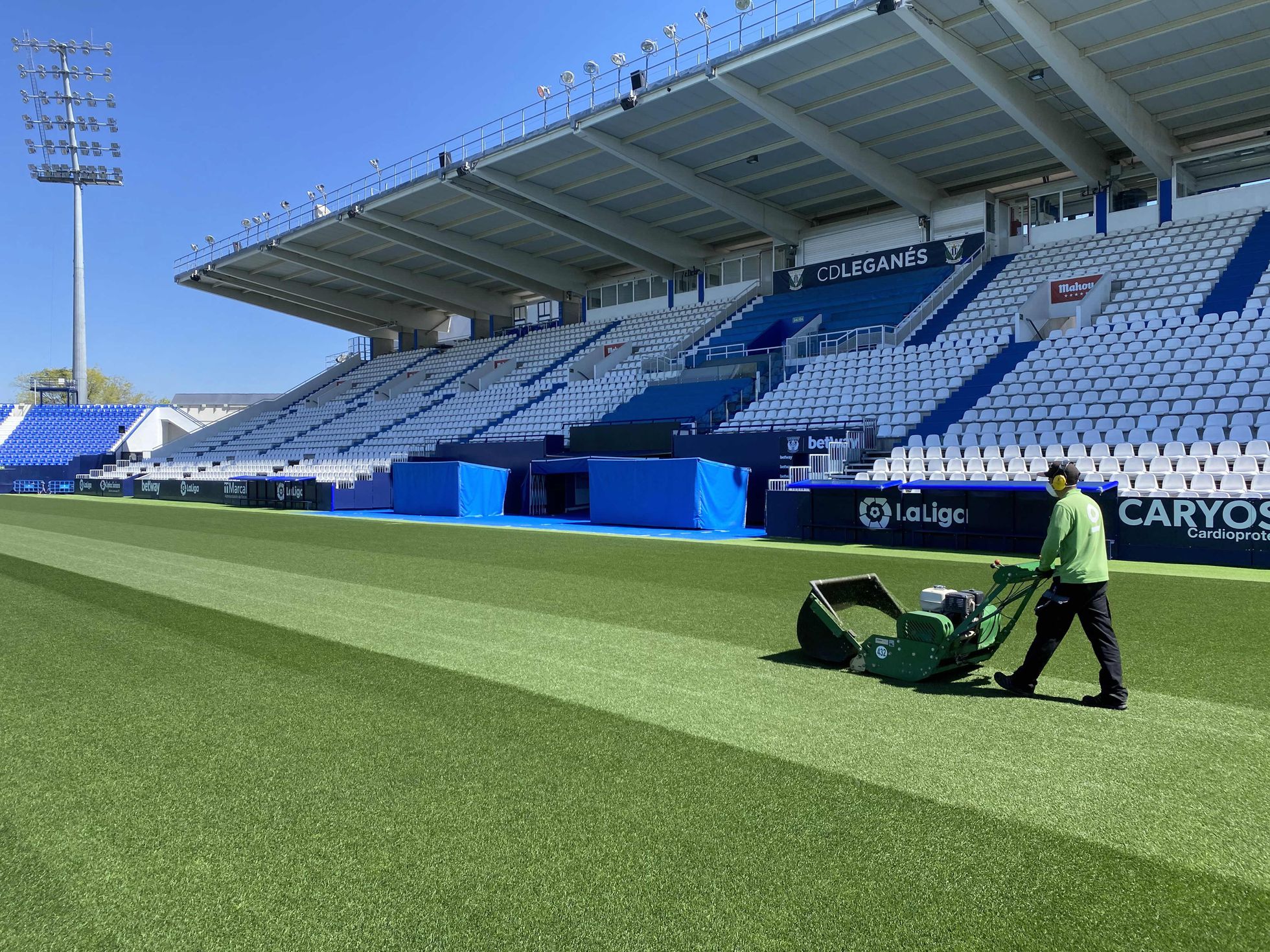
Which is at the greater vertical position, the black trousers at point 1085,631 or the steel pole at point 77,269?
the steel pole at point 77,269

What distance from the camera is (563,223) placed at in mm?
34438

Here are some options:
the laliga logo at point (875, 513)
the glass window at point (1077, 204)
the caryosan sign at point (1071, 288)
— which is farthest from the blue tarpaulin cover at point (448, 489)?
the glass window at point (1077, 204)

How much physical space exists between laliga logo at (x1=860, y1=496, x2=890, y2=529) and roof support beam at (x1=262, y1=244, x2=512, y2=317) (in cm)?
3252

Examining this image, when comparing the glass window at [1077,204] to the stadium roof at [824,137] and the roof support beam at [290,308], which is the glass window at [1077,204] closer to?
the stadium roof at [824,137]

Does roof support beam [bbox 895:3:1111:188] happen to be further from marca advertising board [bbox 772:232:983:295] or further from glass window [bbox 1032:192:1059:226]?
marca advertising board [bbox 772:232:983:295]

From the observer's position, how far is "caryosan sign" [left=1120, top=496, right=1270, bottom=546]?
12.2 m

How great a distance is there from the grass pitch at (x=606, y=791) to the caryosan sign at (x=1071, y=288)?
58.1 feet

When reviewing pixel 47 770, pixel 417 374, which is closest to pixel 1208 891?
pixel 47 770

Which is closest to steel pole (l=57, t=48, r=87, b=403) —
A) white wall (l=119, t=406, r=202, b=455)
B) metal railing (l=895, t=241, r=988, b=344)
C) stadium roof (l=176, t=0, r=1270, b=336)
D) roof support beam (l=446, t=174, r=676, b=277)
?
white wall (l=119, t=406, r=202, b=455)

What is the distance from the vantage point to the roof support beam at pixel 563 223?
3206 centimetres

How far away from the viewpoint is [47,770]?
4500 millimetres

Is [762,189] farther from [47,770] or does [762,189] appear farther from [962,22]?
[47,770]

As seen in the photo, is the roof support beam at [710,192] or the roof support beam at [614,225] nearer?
the roof support beam at [710,192]

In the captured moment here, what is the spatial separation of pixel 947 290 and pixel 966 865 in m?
27.2
